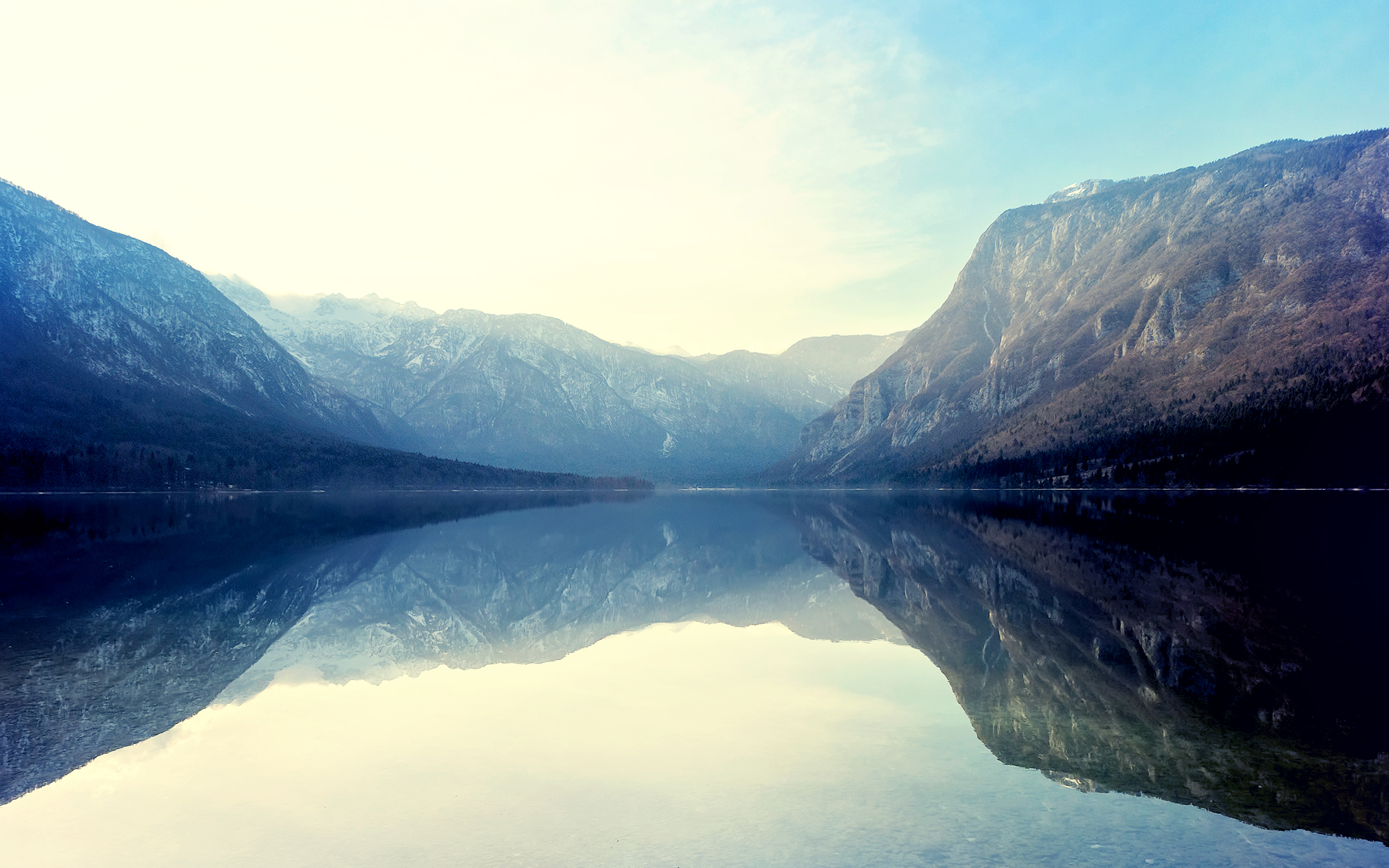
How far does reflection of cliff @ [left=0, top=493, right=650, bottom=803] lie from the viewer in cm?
1543

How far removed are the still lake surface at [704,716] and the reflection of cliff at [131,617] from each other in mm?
158

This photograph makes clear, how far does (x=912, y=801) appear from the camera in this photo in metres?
11.7

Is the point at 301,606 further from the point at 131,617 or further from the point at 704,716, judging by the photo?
the point at 704,716

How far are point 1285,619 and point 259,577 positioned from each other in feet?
139

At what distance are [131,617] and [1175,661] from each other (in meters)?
32.9

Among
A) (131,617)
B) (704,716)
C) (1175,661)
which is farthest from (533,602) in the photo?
(1175,661)

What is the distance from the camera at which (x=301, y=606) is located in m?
30.6

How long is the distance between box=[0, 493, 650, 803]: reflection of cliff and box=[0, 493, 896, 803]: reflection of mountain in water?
0.26 ft

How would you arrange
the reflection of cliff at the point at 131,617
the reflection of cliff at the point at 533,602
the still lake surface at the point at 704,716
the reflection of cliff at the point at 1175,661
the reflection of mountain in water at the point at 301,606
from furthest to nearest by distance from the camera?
1. the reflection of cliff at the point at 533,602
2. the reflection of mountain in water at the point at 301,606
3. the reflection of cliff at the point at 131,617
4. the reflection of cliff at the point at 1175,661
5. the still lake surface at the point at 704,716

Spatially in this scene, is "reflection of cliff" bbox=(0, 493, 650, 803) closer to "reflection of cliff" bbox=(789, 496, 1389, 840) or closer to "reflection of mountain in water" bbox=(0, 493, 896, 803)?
"reflection of mountain in water" bbox=(0, 493, 896, 803)

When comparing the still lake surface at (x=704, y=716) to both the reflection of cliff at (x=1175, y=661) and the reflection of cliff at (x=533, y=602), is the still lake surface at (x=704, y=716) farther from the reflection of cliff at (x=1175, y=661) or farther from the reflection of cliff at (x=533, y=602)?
the reflection of cliff at (x=533, y=602)

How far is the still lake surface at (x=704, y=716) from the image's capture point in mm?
10719

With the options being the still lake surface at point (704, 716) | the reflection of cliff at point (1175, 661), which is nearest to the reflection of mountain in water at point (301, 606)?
the still lake surface at point (704, 716)

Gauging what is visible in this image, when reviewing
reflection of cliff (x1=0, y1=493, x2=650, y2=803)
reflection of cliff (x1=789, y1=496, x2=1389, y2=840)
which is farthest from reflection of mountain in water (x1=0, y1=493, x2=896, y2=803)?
reflection of cliff (x1=789, y1=496, x2=1389, y2=840)
